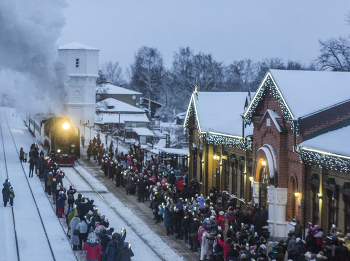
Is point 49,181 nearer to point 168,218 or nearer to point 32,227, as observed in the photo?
point 32,227

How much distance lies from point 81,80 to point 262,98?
171ft

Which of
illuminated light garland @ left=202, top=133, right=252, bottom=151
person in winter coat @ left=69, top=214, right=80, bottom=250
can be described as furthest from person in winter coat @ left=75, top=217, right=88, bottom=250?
illuminated light garland @ left=202, top=133, right=252, bottom=151

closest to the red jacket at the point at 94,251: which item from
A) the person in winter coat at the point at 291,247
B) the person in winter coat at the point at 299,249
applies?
the person in winter coat at the point at 291,247

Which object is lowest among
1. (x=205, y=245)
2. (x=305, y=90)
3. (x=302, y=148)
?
(x=205, y=245)

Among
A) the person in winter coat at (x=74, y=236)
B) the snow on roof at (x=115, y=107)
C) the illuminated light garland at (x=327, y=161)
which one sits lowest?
the person in winter coat at (x=74, y=236)

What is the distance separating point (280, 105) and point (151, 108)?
73.0m

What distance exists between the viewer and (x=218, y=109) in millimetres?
32625

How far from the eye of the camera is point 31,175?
36719mm

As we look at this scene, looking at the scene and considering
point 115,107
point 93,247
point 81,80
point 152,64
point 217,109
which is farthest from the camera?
point 152,64

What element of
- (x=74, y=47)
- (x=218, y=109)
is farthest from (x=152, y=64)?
(x=218, y=109)

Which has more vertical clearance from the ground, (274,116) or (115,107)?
(115,107)

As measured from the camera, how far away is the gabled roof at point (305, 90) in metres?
19.7

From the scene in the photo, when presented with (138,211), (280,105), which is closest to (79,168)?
(138,211)

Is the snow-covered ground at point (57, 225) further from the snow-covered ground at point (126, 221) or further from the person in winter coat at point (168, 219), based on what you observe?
the person in winter coat at point (168, 219)
